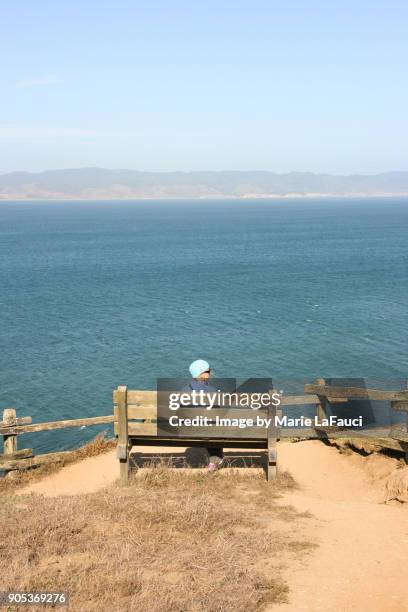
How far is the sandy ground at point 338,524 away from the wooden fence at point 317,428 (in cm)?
36

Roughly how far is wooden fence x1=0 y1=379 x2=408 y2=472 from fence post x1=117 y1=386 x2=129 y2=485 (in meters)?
0.25

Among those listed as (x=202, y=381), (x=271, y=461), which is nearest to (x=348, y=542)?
(x=271, y=461)

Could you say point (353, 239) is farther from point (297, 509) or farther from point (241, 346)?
point (297, 509)

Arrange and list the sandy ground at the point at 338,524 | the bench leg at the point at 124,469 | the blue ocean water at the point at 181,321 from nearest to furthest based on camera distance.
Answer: the sandy ground at the point at 338,524, the bench leg at the point at 124,469, the blue ocean water at the point at 181,321

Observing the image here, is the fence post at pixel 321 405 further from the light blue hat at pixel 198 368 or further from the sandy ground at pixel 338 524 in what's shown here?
the light blue hat at pixel 198 368

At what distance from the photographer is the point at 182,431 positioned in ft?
35.6

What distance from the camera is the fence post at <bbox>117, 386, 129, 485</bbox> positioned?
10852mm

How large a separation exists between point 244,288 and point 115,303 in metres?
11.9

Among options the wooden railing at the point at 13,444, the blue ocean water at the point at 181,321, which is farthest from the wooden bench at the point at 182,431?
the blue ocean water at the point at 181,321

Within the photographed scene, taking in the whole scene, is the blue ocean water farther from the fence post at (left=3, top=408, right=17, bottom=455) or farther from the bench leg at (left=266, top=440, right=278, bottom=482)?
the bench leg at (left=266, top=440, right=278, bottom=482)

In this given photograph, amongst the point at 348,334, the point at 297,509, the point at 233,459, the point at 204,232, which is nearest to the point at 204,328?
the point at 348,334

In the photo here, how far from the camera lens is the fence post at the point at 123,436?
10.9 meters

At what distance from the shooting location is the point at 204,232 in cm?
13888

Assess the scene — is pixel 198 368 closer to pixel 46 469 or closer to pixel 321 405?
pixel 321 405
